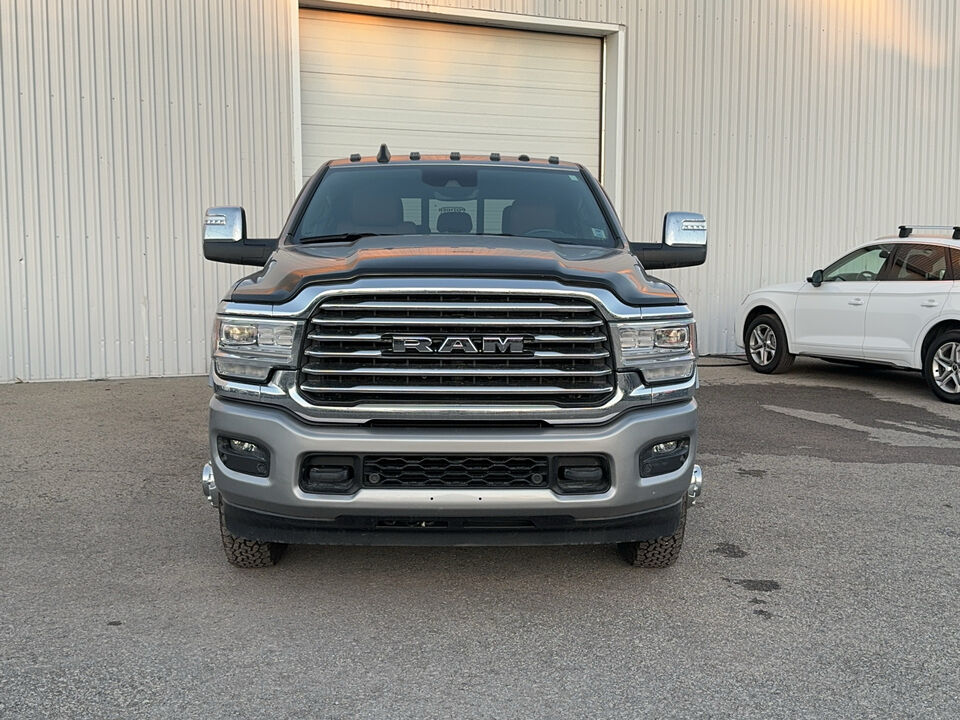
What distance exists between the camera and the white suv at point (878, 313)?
8969mm

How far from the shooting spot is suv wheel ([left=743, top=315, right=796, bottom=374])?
35.9 feet

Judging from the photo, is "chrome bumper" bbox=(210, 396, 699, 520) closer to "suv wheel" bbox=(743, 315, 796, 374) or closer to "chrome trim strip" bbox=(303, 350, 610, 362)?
"chrome trim strip" bbox=(303, 350, 610, 362)

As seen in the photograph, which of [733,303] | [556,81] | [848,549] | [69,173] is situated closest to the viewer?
[848,549]

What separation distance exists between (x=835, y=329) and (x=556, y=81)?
16.6 ft

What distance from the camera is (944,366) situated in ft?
29.4

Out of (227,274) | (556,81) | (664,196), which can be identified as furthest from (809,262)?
(227,274)

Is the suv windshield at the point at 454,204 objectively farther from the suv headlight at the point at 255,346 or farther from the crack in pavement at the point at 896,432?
the crack in pavement at the point at 896,432

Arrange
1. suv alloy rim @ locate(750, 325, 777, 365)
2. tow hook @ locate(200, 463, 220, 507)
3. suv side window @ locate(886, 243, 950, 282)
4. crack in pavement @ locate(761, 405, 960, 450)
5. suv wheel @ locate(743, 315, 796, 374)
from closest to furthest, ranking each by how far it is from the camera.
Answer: tow hook @ locate(200, 463, 220, 507)
crack in pavement @ locate(761, 405, 960, 450)
suv side window @ locate(886, 243, 950, 282)
suv wheel @ locate(743, 315, 796, 374)
suv alloy rim @ locate(750, 325, 777, 365)

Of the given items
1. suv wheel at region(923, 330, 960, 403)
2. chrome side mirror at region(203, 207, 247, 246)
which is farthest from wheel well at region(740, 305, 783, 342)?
chrome side mirror at region(203, 207, 247, 246)

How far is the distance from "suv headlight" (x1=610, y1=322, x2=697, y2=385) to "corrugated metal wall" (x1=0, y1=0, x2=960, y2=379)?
8.08 m

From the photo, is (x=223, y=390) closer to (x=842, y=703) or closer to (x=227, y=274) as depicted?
(x=842, y=703)

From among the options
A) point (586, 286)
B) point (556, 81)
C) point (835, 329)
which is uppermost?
point (556, 81)

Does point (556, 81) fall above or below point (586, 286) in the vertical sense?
above

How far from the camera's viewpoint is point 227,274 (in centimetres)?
1074
